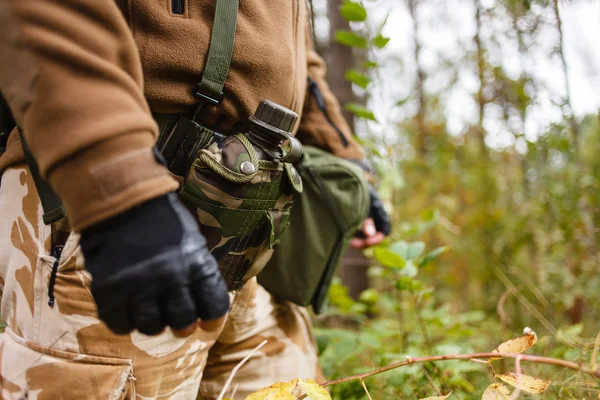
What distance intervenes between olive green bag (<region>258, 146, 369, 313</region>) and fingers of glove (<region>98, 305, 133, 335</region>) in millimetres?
681

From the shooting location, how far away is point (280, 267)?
1.36 m

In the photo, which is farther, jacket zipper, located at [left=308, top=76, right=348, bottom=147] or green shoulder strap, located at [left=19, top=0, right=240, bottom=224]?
jacket zipper, located at [left=308, top=76, right=348, bottom=147]

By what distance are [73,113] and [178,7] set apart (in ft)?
1.38

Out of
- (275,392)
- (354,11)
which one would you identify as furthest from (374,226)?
(275,392)

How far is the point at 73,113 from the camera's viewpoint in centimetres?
66

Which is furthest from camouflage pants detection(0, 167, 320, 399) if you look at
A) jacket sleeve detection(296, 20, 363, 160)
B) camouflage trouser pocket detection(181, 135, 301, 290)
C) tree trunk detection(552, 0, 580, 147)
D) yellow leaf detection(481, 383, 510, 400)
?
tree trunk detection(552, 0, 580, 147)

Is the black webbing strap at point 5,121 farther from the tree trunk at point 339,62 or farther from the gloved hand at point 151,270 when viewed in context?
the tree trunk at point 339,62

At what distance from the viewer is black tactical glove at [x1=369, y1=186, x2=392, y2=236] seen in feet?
5.79

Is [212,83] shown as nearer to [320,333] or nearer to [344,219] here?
[344,219]

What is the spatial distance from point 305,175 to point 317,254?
260mm

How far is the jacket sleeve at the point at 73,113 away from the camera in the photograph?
66 cm

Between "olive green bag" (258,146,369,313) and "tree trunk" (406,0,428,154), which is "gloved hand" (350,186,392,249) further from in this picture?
"tree trunk" (406,0,428,154)

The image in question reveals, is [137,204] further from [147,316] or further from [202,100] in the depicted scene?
[202,100]

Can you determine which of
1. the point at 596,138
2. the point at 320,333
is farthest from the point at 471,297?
the point at 320,333
